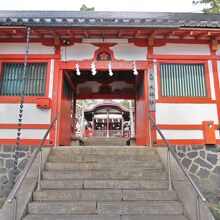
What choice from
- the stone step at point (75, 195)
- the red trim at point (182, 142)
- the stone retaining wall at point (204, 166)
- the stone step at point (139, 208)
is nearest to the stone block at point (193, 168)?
the stone retaining wall at point (204, 166)

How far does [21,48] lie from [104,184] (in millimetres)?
4920

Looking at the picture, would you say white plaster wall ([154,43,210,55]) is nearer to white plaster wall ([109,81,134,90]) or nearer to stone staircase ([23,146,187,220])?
stone staircase ([23,146,187,220])

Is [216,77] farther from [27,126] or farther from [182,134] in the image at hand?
[27,126]

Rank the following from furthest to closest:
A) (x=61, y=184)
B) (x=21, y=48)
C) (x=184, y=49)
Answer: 1. (x=184, y=49)
2. (x=21, y=48)
3. (x=61, y=184)

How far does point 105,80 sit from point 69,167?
5.88 metres

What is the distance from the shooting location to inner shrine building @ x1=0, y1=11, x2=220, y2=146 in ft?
21.3

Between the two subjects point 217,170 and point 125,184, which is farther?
point 217,170

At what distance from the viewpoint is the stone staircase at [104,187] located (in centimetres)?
416

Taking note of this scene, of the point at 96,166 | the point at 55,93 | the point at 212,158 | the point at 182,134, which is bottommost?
the point at 96,166

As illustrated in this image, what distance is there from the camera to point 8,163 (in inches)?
246

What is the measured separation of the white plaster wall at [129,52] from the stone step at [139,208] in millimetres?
4405

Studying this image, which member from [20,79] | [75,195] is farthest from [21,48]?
[75,195]

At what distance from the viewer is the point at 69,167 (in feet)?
17.6

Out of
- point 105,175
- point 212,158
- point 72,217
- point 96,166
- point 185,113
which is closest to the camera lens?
point 72,217
